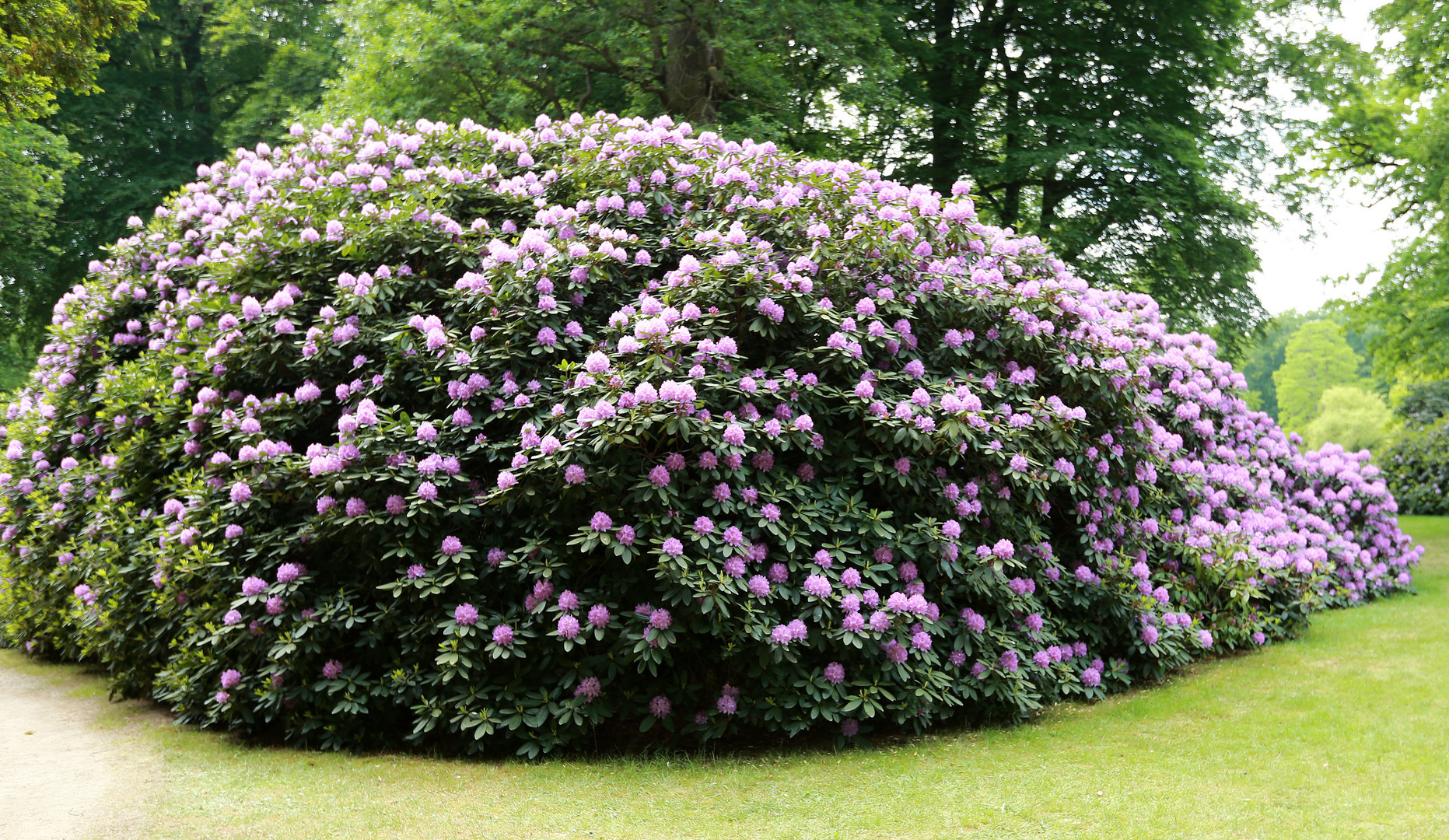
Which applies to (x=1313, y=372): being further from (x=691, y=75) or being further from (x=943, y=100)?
(x=691, y=75)

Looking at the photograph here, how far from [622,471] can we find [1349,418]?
1918 inches

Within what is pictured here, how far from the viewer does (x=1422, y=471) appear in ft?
62.3

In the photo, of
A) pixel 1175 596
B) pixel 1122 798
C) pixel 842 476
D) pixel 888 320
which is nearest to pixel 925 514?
pixel 842 476

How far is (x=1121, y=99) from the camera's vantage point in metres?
15.7

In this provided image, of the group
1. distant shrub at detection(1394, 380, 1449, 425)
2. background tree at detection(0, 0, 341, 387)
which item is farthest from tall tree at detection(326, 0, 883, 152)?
distant shrub at detection(1394, 380, 1449, 425)

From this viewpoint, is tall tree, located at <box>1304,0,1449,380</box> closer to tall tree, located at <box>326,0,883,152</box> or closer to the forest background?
the forest background

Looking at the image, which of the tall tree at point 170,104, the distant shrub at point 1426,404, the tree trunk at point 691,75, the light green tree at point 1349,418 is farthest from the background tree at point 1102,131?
the light green tree at point 1349,418

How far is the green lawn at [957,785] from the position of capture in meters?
4.04

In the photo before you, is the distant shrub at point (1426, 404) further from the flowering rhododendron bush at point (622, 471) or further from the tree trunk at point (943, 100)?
the flowering rhododendron bush at point (622, 471)

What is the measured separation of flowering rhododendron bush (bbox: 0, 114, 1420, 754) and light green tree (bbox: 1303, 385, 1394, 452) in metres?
40.2

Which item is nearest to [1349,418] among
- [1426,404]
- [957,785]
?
[1426,404]

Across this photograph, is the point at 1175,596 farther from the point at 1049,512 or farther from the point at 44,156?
the point at 44,156

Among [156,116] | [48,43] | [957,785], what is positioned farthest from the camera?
[156,116]

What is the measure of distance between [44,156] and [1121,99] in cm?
1793
